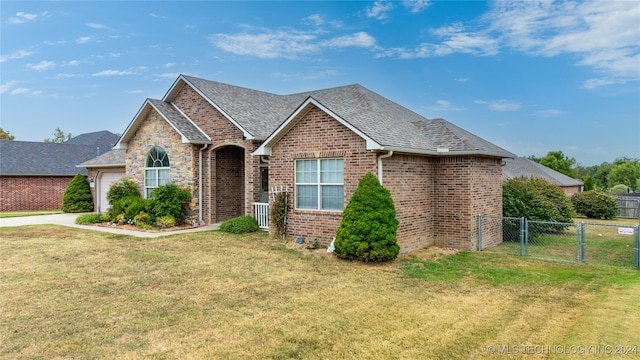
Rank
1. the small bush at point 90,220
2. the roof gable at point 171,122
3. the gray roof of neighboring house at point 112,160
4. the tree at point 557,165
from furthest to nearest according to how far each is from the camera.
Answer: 1. the tree at point 557,165
2. the gray roof of neighboring house at point 112,160
3. the small bush at point 90,220
4. the roof gable at point 171,122

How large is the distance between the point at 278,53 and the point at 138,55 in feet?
28.6

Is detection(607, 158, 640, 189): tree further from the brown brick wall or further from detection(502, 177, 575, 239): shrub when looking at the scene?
the brown brick wall

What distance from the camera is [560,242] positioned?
1438cm

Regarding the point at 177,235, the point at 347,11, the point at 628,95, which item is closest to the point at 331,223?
the point at 177,235

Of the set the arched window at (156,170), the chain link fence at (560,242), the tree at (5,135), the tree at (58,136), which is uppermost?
the tree at (58,136)

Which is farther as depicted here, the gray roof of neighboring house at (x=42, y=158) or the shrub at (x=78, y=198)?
the gray roof of neighboring house at (x=42, y=158)

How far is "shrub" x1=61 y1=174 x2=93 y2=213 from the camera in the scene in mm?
24219

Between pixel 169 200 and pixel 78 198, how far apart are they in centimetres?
1202

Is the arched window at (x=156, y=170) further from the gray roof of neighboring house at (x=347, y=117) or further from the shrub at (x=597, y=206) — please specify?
the shrub at (x=597, y=206)

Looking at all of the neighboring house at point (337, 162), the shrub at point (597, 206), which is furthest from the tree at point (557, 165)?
the neighboring house at point (337, 162)

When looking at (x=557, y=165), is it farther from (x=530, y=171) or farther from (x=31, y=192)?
(x=31, y=192)

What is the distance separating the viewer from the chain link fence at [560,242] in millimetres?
10844

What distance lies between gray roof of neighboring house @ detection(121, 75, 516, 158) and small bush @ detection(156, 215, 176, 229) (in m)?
3.33

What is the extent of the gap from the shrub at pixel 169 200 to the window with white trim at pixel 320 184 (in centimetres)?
615
